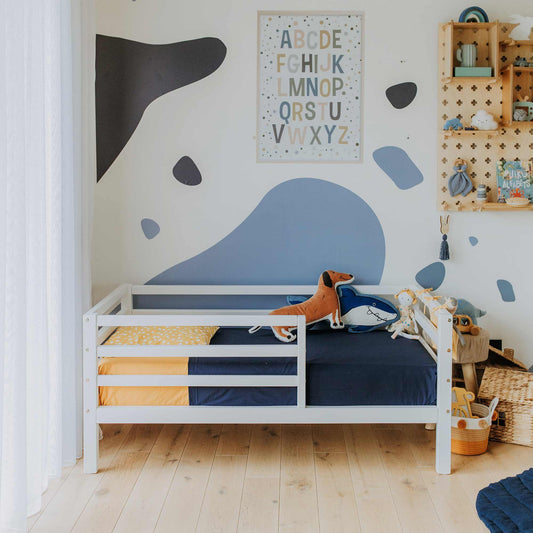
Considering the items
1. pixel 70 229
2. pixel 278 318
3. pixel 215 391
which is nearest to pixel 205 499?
pixel 215 391

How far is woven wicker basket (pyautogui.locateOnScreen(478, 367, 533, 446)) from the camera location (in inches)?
108

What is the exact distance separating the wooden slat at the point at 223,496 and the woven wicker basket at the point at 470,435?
89cm

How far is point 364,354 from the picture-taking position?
260 centimetres

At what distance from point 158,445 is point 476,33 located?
2411mm

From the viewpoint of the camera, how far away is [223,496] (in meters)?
2.29

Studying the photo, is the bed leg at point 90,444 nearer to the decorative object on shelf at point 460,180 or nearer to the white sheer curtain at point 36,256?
the white sheer curtain at point 36,256

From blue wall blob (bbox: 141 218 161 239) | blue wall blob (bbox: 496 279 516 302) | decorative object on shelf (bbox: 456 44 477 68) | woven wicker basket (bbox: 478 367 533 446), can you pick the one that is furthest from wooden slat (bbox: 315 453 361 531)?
decorative object on shelf (bbox: 456 44 477 68)

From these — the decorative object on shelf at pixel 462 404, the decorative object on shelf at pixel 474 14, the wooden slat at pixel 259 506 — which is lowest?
the wooden slat at pixel 259 506

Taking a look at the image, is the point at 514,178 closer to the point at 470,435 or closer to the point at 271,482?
the point at 470,435

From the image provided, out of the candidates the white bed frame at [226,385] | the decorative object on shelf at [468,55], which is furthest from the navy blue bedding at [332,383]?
the decorative object on shelf at [468,55]

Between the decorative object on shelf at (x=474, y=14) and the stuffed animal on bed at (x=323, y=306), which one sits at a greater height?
the decorative object on shelf at (x=474, y=14)

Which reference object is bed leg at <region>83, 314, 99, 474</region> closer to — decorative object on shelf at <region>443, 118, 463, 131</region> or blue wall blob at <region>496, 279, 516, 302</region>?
decorative object on shelf at <region>443, 118, 463, 131</region>

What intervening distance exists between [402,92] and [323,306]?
3.66 feet

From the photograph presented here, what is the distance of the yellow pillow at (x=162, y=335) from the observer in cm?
253
